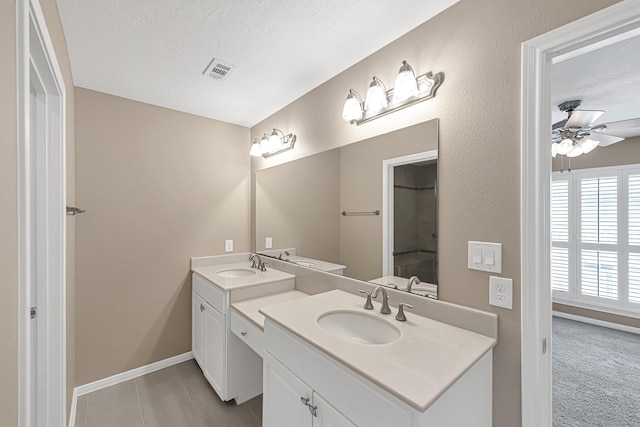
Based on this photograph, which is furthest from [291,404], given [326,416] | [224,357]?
[224,357]

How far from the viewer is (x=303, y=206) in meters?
2.30

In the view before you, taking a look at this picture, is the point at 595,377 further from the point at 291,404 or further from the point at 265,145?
the point at 265,145

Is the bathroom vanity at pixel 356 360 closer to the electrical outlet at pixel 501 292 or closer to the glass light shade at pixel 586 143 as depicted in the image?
the electrical outlet at pixel 501 292

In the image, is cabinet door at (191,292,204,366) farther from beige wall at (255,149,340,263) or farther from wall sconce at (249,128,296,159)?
wall sconce at (249,128,296,159)

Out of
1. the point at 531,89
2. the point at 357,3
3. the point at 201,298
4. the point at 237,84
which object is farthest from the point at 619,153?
the point at 201,298

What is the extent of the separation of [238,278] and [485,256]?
5.62ft

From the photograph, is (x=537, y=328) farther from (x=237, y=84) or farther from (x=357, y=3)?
(x=237, y=84)

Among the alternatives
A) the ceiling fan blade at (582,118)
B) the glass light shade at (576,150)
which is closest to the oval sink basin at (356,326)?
the ceiling fan blade at (582,118)

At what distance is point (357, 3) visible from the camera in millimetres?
1309

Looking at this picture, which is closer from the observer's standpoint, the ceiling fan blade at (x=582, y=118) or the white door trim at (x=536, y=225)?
the white door trim at (x=536, y=225)

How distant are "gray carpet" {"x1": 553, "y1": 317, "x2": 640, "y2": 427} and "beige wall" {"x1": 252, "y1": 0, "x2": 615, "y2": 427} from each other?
1.50 metres

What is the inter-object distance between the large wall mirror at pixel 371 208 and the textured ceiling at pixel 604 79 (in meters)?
1.11

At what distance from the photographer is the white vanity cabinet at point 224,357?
189 centimetres

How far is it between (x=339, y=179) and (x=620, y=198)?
12.4ft
